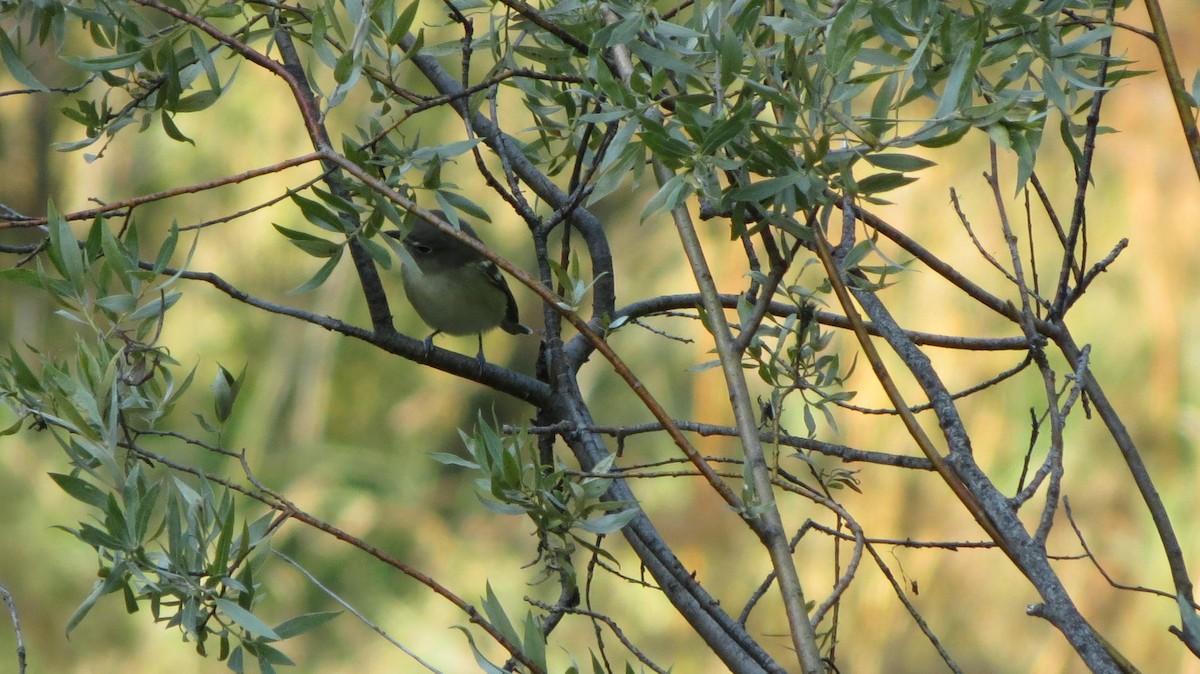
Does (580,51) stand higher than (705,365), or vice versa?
(580,51)

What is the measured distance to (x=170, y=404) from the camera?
35.9 inches

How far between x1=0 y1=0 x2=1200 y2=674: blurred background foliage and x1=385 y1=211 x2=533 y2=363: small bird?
1.92 feet

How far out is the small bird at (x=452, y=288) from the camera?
2.77 m

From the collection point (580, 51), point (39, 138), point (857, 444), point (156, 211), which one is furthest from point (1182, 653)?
point (39, 138)

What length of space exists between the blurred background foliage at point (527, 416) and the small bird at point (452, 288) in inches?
23.0

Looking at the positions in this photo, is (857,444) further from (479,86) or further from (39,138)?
(39,138)

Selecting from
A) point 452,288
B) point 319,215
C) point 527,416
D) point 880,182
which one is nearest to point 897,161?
point 880,182

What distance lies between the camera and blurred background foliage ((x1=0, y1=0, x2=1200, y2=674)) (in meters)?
3.01

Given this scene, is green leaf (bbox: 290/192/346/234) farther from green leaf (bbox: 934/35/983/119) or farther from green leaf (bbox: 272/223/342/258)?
green leaf (bbox: 934/35/983/119)

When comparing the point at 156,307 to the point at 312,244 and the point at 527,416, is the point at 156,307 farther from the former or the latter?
the point at 527,416

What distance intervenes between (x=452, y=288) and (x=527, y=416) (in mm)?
421

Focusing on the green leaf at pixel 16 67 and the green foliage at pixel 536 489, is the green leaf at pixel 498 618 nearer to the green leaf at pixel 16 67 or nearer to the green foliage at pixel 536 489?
the green foliage at pixel 536 489

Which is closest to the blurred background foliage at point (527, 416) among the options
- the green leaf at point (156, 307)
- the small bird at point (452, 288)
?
the small bird at point (452, 288)

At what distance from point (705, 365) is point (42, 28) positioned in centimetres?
67
